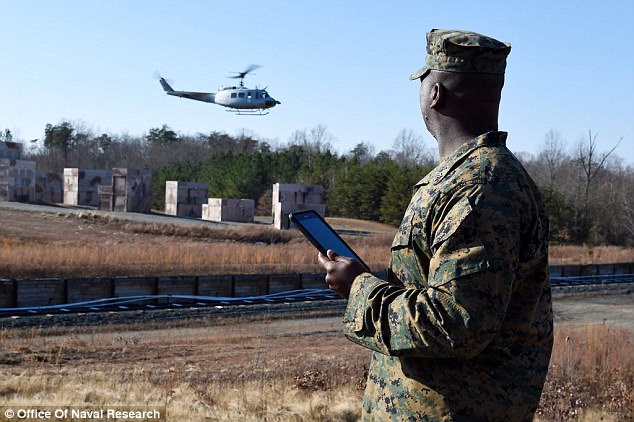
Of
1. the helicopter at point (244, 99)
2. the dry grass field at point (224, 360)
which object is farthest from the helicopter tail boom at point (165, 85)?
the dry grass field at point (224, 360)

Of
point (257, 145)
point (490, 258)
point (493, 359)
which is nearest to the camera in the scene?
point (490, 258)

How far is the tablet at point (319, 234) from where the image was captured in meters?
3.64

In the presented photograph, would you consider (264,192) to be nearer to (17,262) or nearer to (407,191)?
(407,191)

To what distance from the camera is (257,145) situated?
135500 millimetres

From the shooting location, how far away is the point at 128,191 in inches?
2105

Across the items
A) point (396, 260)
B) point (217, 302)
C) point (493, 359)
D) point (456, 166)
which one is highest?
point (456, 166)

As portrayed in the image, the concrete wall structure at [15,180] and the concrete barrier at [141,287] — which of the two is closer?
the concrete barrier at [141,287]

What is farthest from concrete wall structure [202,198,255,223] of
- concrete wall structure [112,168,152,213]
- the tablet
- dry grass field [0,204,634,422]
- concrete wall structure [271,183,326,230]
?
the tablet

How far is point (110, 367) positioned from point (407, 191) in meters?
50.1

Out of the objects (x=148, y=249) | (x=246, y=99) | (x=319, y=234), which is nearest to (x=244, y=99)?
(x=246, y=99)

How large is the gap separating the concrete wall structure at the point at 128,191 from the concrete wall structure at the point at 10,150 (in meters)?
10.2

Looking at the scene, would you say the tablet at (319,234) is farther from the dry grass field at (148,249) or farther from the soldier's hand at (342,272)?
the dry grass field at (148,249)

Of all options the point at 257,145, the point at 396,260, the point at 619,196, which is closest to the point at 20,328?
the point at 396,260

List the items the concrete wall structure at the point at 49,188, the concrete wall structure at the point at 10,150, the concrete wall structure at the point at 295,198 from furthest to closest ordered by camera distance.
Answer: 1. the concrete wall structure at the point at 49,188
2. the concrete wall structure at the point at 10,150
3. the concrete wall structure at the point at 295,198
